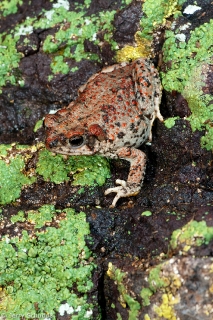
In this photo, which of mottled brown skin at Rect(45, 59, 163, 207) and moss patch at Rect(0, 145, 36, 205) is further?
moss patch at Rect(0, 145, 36, 205)

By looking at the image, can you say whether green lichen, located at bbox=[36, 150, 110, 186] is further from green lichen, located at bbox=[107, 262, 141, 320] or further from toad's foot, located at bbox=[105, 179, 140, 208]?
green lichen, located at bbox=[107, 262, 141, 320]

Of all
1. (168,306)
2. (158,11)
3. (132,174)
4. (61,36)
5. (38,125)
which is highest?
(158,11)

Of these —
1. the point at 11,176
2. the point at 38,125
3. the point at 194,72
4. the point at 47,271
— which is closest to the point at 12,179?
the point at 11,176

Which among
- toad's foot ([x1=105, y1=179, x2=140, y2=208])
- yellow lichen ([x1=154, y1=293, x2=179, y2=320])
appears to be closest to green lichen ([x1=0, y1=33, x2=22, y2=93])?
toad's foot ([x1=105, y1=179, x2=140, y2=208])

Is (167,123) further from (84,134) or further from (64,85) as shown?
(64,85)

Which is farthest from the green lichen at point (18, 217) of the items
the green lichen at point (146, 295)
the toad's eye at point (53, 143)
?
the green lichen at point (146, 295)

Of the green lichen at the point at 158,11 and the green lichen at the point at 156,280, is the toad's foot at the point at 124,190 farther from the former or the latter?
the green lichen at the point at 158,11

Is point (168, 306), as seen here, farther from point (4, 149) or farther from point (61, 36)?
point (61, 36)
